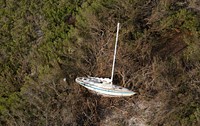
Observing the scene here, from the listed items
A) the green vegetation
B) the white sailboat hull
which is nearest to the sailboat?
the white sailboat hull

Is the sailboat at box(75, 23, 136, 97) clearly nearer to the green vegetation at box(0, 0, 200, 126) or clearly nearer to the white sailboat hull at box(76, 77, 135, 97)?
the white sailboat hull at box(76, 77, 135, 97)

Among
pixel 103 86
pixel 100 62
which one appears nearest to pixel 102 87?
pixel 103 86

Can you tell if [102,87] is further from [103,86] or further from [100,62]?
[100,62]

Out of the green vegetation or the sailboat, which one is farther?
the sailboat

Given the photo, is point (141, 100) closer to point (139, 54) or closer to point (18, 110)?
point (139, 54)

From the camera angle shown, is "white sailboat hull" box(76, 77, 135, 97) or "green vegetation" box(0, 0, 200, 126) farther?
"white sailboat hull" box(76, 77, 135, 97)
